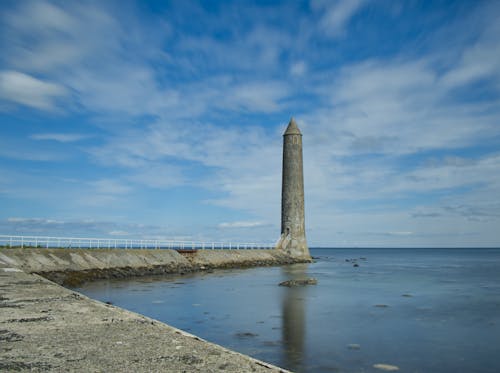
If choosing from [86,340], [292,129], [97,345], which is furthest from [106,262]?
[292,129]

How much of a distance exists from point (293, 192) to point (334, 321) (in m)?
30.3

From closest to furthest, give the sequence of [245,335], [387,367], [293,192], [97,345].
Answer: [97,345], [387,367], [245,335], [293,192]

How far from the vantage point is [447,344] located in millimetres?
9453

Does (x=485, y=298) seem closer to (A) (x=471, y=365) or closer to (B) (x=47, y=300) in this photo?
(A) (x=471, y=365)

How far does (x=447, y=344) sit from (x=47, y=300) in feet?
29.7

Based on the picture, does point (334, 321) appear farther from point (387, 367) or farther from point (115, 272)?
point (115, 272)

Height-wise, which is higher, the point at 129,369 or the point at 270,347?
the point at 129,369

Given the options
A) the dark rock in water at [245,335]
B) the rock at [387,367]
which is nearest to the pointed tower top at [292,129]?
the dark rock in water at [245,335]

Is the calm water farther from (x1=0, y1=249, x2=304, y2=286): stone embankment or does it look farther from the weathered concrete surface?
the weathered concrete surface

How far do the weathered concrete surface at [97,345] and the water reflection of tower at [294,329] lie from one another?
243cm

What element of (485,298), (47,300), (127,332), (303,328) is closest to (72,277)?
(47,300)

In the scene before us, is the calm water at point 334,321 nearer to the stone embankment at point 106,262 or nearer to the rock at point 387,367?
the rock at point 387,367

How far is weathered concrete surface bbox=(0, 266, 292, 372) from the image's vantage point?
15.8ft

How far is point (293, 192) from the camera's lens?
42.1 meters
